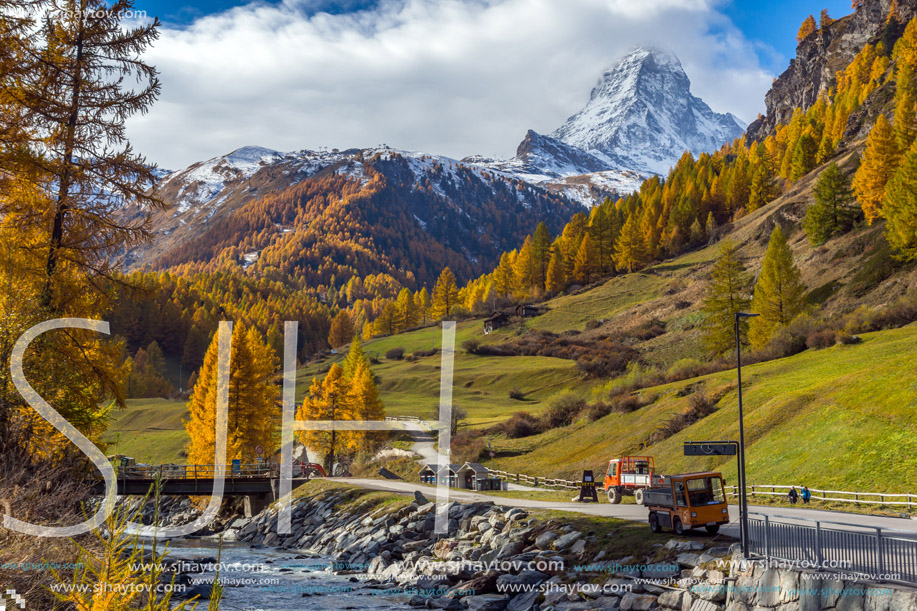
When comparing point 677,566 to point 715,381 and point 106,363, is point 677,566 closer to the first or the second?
point 106,363

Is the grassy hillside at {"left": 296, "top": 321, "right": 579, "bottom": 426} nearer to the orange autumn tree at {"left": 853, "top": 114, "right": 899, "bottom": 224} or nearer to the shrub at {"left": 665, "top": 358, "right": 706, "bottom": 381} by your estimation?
the shrub at {"left": 665, "top": 358, "right": 706, "bottom": 381}

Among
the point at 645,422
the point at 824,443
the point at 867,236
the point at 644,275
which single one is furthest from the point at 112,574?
the point at 644,275

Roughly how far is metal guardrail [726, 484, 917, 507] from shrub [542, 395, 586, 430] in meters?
33.6

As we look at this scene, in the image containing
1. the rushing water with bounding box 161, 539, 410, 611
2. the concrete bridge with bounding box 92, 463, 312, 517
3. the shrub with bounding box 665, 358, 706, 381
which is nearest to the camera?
the rushing water with bounding box 161, 539, 410, 611

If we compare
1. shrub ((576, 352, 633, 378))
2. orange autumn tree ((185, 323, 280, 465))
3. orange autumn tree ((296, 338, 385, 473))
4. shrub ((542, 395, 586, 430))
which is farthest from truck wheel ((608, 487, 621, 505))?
shrub ((576, 352, 633, 378))

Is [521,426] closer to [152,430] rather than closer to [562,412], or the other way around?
[562,412]

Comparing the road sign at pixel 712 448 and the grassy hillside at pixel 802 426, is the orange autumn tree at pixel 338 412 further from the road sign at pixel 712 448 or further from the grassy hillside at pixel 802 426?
the road sign at pixel 712 448

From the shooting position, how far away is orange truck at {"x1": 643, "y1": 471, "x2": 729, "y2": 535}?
2081 centimetres

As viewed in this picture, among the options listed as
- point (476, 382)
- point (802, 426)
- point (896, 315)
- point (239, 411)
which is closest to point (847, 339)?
point (896, 315)

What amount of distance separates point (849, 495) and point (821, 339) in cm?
3108

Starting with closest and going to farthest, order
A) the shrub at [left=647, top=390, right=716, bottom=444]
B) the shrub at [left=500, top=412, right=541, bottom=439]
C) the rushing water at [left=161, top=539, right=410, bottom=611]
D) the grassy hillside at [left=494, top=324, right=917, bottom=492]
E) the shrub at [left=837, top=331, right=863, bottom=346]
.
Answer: the rushing water at [left=161, top=539, right=410, bottom=611] < the grassy hillside at [left=494, top=324, right=917, bottom=492] < the shrub at [left=647, top=390, right=716, bottom=444] < the shrub at [left=837, top=331, right=863, bottom=346] < the shrub at [left=500, top=412, right=541, bottom=439]

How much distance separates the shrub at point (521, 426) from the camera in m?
67.2

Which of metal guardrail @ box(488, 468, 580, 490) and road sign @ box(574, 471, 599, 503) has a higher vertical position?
road sign @ box(574, 471, 599, 503)

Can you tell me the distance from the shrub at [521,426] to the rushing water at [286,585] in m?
35.9
